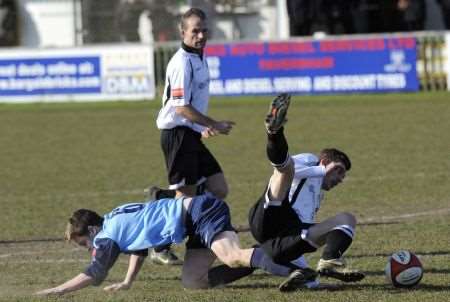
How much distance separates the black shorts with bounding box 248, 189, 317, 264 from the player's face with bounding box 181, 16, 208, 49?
1.68 meters

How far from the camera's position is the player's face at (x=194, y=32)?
29.9 ft

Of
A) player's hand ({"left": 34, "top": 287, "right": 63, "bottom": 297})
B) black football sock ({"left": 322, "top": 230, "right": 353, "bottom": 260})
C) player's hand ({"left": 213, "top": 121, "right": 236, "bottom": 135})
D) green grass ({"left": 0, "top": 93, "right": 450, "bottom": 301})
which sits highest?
player's hand ({"left": 213, "top": 121, "right": 236, "bottom": 135})

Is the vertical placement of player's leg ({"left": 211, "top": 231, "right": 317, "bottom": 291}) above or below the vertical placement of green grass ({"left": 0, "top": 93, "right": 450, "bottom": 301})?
above

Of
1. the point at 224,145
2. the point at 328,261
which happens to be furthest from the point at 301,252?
the point at 224,145

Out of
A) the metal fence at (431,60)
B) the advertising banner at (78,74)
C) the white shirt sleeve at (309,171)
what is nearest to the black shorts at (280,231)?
the white shirt sleeve at (309,171)

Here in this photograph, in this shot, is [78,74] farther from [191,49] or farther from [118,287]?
[118,287]

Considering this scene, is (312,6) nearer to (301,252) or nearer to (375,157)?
(375,157)

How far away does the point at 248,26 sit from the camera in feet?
105

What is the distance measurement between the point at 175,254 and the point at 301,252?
83.3 inches

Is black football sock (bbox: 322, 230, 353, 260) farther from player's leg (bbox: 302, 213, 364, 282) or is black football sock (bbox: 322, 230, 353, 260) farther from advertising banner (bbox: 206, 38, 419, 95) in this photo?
advertising banner (bbox: 206, 38, 419, 95)

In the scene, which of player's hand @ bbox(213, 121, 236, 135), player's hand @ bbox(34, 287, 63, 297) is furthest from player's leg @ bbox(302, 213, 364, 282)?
player's hand @ bbox(34, 287, 63, 297)

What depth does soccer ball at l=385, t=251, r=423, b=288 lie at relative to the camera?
7.86m

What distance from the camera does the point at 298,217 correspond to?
812cm

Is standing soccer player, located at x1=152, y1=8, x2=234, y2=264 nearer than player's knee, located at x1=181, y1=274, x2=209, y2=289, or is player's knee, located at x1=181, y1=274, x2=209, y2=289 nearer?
player's knee, located at x1=181, y1=274, x2=209, y2=289
